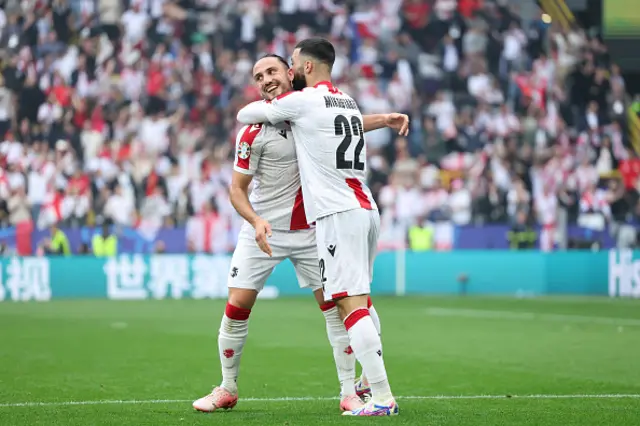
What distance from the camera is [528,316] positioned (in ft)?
53.5

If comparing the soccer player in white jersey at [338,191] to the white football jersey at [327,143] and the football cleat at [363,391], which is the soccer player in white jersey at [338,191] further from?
the football cleat at [363,391]

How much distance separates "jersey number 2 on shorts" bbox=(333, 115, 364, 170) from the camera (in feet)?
21.6

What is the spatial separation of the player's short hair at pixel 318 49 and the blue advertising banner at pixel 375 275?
14599 mm

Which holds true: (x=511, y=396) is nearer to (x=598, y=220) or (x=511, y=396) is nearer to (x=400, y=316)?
(x=400, y=316)

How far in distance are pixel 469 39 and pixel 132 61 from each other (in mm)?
8238

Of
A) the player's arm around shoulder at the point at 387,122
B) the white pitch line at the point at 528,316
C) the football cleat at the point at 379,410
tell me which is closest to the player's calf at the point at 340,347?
the football cleat at the point at 379,410

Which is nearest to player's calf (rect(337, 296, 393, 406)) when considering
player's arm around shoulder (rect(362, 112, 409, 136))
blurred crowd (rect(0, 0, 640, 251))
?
player's arm around shoulder (rect(362, 112, 409, 136))

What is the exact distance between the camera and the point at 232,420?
258 inches

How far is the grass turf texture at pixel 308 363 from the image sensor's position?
6809mm

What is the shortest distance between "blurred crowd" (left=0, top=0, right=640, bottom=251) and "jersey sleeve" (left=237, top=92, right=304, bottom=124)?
15.2 m

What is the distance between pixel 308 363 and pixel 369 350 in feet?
13.2

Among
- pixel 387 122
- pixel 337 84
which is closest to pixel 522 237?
pixel 337 84

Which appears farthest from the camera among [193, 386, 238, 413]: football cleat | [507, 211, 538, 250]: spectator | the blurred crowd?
the blurred crowd

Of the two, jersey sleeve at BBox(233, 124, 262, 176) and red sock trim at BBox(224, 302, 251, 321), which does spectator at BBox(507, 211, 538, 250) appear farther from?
jersey sleeve at BBox(233, 124, 262, 176)
